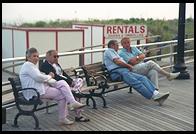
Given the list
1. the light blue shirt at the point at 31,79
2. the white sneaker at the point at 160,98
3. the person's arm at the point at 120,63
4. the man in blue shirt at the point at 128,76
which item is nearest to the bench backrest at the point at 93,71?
the man in blue shirt at the point at 128,76

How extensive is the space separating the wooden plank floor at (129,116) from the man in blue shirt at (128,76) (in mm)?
186

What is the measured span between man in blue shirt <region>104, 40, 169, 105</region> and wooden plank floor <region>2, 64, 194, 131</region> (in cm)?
19

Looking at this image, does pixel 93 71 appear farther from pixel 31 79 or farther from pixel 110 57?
pixel 31 79

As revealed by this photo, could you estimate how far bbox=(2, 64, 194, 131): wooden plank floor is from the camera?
5.46 metres

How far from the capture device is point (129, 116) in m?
6.05

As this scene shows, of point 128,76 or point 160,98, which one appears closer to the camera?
point 160,98

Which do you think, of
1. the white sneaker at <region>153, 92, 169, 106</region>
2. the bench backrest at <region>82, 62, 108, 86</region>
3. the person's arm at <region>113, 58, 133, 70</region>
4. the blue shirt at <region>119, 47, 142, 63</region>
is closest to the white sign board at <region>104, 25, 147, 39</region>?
the blue shirt at <region>119, 47, 142, 63</region>

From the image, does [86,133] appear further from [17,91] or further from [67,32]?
[67,32]

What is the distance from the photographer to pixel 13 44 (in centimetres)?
2017

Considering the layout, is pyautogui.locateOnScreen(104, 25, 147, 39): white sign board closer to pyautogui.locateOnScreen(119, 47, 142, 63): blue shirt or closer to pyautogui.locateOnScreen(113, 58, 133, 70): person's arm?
pyautogui.locateOnScreen(119, 47, 142, 63): blue shirt

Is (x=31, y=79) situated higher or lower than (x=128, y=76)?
higher

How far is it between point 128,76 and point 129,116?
96cm

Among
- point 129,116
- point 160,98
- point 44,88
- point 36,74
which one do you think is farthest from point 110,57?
point 36,74

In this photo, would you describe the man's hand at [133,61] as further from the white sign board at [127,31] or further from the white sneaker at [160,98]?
the white sign board at [127,31]
